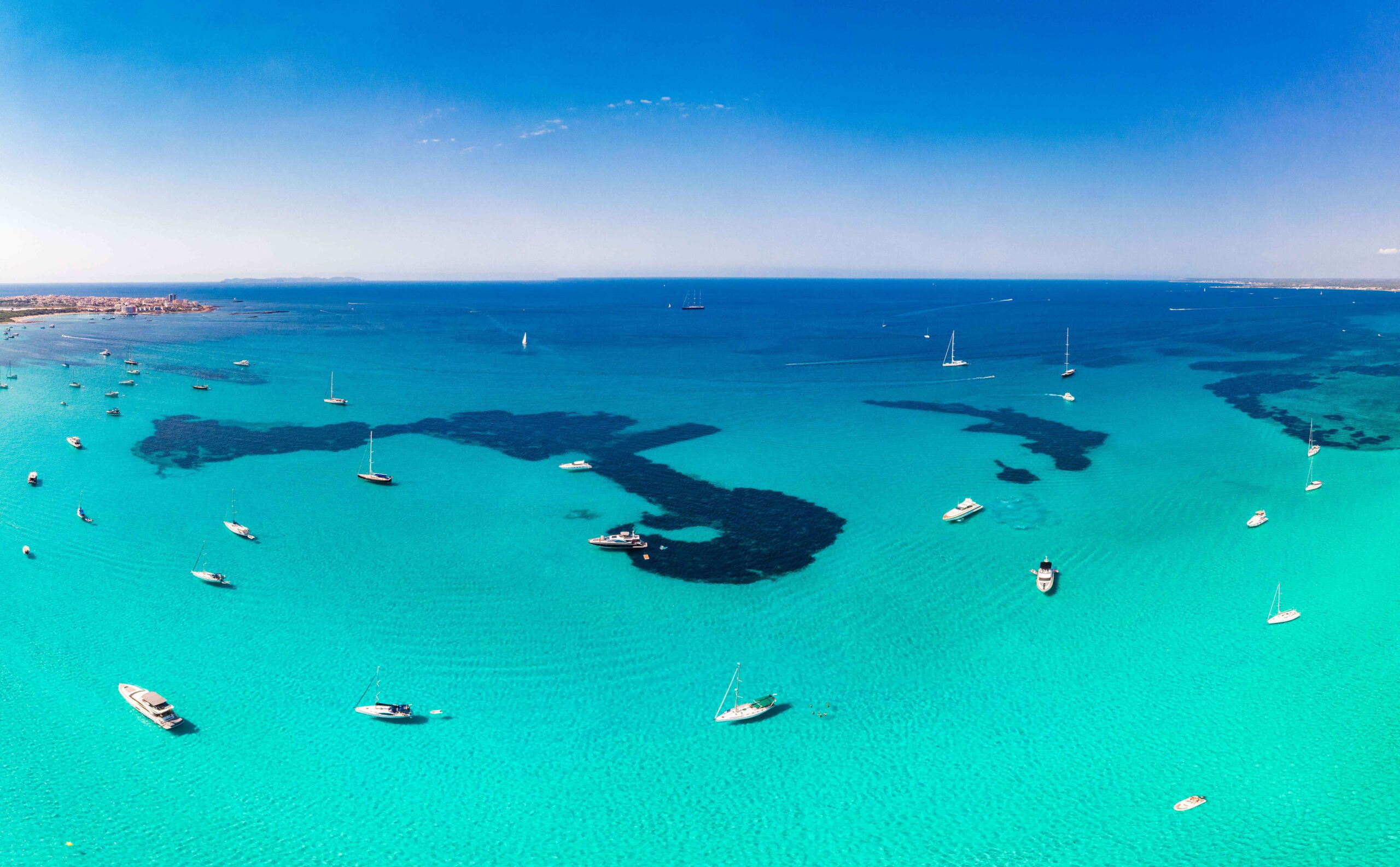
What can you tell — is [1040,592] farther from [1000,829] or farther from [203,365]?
[203,365]

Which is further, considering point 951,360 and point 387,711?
point 951,360

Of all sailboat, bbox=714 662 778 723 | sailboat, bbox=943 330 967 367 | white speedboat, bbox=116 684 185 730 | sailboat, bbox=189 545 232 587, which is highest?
sailboat, bbox=943 330 967 367

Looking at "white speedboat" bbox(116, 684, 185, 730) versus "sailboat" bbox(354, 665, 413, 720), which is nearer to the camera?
"white speedboat" bbox(116, 684, 185, 730)

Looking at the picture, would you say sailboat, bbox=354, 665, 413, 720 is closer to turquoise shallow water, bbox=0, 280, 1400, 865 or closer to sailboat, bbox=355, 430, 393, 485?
turquoise shallow water, bbox=0, 280, 1400, 865

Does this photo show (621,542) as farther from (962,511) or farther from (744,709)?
(962,511)

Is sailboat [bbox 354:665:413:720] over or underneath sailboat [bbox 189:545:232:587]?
underneath

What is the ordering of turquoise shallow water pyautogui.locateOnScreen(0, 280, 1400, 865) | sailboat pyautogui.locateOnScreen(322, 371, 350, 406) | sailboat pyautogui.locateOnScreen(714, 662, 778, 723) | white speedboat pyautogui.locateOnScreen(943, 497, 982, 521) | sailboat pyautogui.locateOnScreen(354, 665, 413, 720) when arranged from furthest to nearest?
sailboat pyautogui.locateOnScreen(322, 371, 350, 406), white speedboat pyautogui.locateOnScreen(943, 497, 982, 521), sailboat pyautogui.locateOnScreen(714, 662, 778, 723), sailboat pyautogui.locateOnScreen(354, 665, 413, 720), turquoise shallow water pyautogui.locateOnScreen(0, 280, 1400, 865)

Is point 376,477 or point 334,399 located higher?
point 334,399

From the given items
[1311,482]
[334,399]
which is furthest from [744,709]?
[334,399]

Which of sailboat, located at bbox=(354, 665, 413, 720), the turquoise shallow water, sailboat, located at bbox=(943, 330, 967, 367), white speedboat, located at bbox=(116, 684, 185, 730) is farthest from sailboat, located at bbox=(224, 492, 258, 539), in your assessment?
sailboat, located at bbox=(943, 330, 967, 367)
